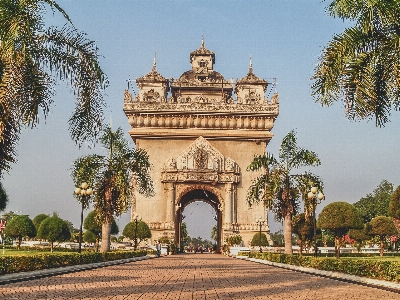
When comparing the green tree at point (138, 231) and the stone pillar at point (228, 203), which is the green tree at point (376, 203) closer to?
the stone pillar at point (228, 203)

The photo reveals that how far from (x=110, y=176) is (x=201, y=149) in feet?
53.9

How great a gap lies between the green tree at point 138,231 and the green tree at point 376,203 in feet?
107

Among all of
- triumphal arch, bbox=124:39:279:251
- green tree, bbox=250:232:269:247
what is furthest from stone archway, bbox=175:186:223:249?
green tree, bbox=250:232:269:247

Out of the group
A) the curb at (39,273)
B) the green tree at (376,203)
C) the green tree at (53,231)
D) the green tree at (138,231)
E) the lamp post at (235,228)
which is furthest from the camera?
the green tree at (376,203)

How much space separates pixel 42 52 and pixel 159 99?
31501mm

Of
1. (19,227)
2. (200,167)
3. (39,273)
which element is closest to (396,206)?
(200,167)

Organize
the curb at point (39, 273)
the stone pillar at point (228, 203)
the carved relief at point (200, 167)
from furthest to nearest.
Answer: the carved relief at point (200, 167), the stone pillar at point (228, 203), the curb at point (39, 273)

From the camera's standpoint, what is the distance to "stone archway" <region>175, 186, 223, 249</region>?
41.9 metres

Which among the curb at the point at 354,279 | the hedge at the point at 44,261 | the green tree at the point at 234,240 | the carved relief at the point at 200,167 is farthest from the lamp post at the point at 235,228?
the curb at the point at 354,279

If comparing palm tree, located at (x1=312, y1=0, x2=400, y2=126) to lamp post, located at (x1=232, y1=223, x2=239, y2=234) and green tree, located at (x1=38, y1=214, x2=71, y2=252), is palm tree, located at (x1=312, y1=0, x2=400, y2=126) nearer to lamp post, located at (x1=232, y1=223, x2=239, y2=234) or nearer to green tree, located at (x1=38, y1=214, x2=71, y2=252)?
green tree, located at (x1=38, y1=214, x2=71, y2=252)

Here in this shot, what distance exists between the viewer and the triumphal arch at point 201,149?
135ft

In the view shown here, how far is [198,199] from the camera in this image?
49281 mm

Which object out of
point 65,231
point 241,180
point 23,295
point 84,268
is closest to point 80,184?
point 84,268

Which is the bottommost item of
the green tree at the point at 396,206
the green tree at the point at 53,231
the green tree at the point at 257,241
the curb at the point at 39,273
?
the curb at the point at 39,273
